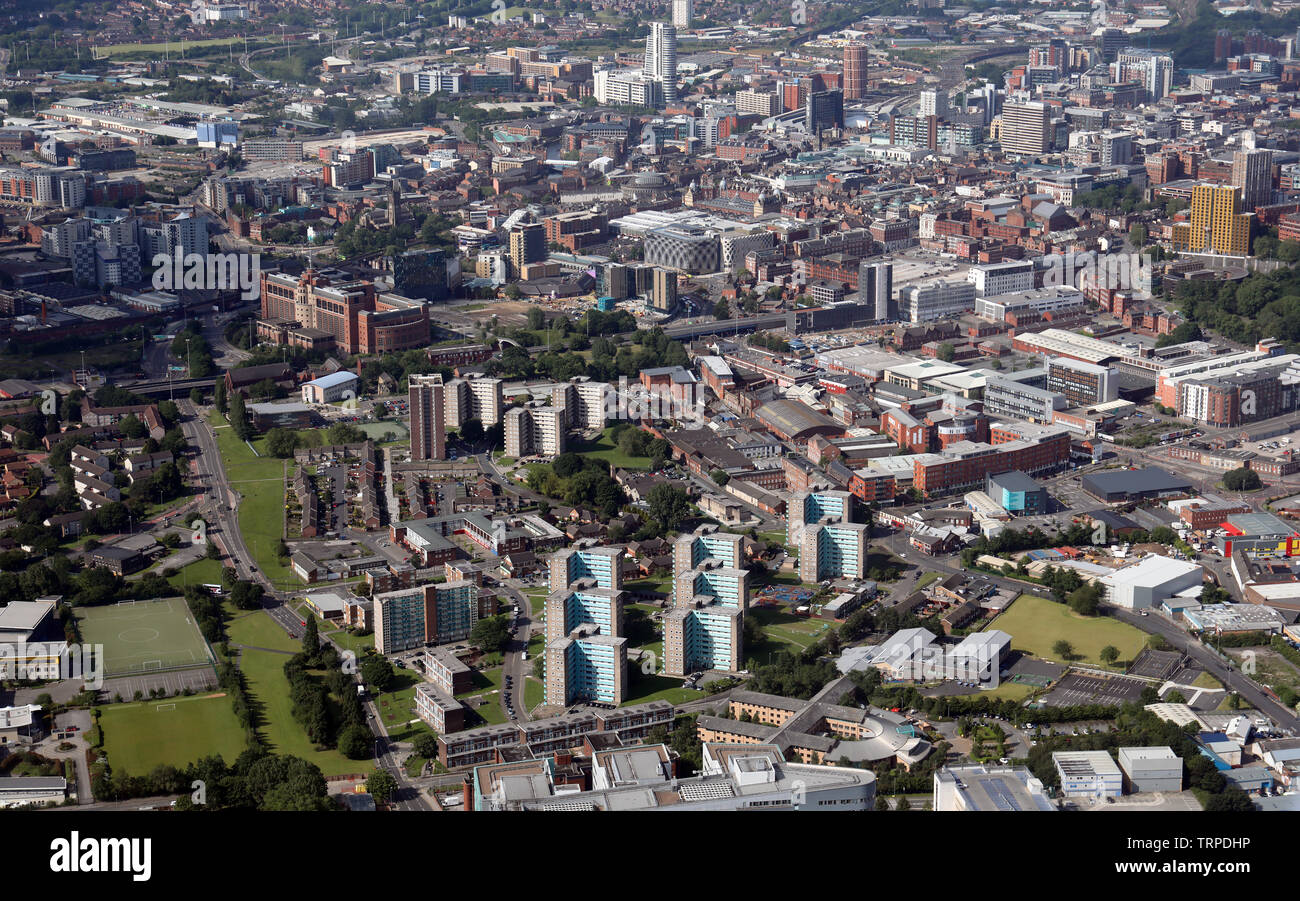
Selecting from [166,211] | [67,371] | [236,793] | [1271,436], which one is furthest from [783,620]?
[166,211]

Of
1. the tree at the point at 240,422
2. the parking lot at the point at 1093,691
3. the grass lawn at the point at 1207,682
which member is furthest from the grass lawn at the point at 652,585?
the tree at the point at 240,422

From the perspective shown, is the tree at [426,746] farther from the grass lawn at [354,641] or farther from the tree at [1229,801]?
the tree at [1229,801]

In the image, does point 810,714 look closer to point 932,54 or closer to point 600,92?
point 600,92

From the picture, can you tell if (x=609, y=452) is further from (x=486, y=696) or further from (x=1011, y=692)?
(x=1011, y=692)

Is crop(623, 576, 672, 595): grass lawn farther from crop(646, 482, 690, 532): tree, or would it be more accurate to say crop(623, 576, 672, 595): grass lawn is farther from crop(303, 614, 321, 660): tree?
crop(303, 614, 321, 660): tree

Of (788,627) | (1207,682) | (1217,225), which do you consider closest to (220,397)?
(788,627)

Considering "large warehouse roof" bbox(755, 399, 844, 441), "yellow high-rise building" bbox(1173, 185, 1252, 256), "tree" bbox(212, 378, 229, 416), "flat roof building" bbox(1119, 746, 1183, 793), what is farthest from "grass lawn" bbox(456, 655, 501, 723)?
"yellow high-rise building" bbox(1173, 185, 1252, 256)
